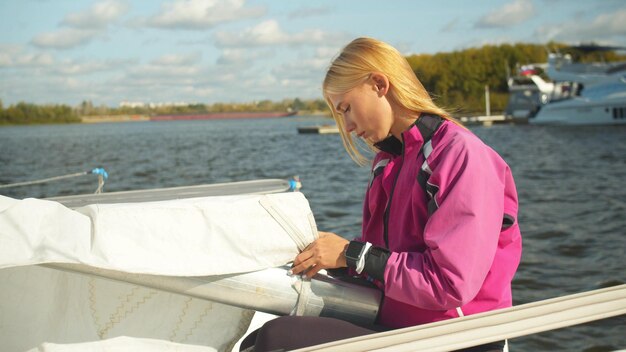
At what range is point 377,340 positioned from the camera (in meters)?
1.67

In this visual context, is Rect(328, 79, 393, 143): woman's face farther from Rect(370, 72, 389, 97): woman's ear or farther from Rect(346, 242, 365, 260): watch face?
Rect(346, 242, 365, 260): watch face

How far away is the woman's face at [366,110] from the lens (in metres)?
2.12

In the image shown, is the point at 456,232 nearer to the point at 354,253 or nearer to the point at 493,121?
the point at 354,253

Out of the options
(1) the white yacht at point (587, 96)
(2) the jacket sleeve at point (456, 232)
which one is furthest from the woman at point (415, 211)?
(1) the white yacht at point (587, 96)

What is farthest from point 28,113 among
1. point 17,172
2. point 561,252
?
point 561,252

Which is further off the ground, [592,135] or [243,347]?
[243,347]

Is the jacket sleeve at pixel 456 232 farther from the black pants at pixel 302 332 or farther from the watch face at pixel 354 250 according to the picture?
the black pants at pixel 302 332

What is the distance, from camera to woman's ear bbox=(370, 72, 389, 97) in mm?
2076

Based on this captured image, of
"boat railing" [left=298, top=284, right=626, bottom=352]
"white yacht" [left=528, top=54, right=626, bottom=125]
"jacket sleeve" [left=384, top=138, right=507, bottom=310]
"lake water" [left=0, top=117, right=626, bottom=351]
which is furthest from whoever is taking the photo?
"white yacht" [left=528, top=54, right=626, bottom=125]

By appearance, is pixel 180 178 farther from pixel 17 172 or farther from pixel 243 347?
pixel 243 347

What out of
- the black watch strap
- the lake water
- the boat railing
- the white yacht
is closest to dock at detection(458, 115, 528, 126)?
the white yacht

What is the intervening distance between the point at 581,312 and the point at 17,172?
28561 millimetres

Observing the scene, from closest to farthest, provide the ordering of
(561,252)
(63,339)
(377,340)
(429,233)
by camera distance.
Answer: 1. (377,340)
2. (429,233)
3. (63,339)
4. (561,252)

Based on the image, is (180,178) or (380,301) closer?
(380,301)
